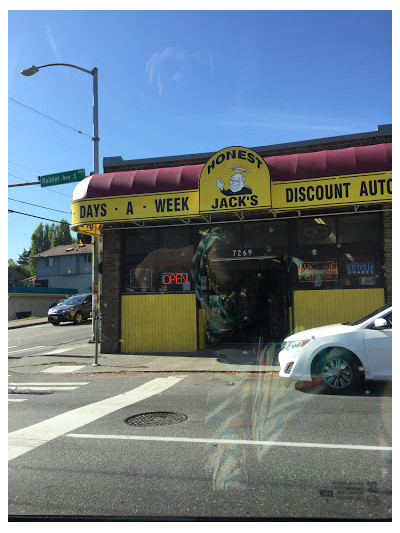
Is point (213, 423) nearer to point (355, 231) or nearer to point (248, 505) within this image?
point (248, 505)

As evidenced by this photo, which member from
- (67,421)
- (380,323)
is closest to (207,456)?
(67,421)

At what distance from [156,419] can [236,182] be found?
7.15m

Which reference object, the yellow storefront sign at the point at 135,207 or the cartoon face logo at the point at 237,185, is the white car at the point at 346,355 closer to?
the cartoon face logo at the point at 237,185

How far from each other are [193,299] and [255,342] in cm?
264

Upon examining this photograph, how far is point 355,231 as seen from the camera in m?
12.2

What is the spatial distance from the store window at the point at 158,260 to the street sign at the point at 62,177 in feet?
10.2

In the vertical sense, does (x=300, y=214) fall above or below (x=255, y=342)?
above

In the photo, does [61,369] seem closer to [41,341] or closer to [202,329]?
[202,329]

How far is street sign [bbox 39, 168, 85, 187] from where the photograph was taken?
15.2 m

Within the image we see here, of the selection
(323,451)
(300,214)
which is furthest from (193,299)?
(323,451)

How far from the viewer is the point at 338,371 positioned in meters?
7.22

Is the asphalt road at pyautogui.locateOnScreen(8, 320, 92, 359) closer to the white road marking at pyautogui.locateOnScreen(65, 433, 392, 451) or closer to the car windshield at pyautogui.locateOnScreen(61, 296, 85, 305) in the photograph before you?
the car windshield at pyautogui.locateOnScreen(61, 296, 85, 305)

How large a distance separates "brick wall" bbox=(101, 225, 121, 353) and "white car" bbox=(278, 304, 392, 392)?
7579 mm

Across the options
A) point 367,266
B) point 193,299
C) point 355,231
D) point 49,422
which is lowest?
point 49,422
